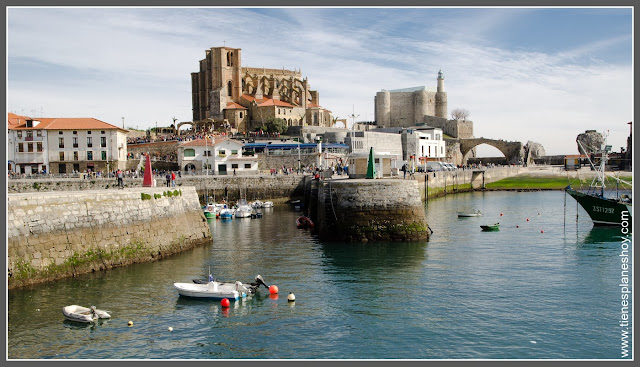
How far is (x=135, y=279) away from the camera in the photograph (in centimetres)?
2238

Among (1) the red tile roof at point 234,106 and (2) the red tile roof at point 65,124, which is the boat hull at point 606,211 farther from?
(1) the red tile roof at point 234,106

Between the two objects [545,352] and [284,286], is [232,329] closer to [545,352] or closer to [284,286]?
[284,286]

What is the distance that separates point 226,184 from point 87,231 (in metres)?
35.6

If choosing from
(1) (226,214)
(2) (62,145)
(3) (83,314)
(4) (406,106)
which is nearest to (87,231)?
(3) (83,314)

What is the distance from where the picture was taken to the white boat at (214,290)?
19.8m

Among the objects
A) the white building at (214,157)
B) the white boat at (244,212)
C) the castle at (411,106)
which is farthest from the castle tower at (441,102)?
the white boat at (244,212)

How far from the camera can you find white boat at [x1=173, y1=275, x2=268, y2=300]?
1981 centimetres

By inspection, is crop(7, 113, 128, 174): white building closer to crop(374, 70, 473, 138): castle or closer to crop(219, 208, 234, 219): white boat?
crop(219, 208, 234, 219): white boat

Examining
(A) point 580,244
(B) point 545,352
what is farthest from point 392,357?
(A) point 580,244

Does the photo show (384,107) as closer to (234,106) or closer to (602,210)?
(234,106)

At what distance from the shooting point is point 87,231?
907 inches

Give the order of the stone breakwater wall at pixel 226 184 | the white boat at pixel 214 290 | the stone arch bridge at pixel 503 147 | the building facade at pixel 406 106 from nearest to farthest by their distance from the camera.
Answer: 1. the white boat at pixel 214 290
2. the stone breakwater wall at pixel 226 184
3. the stone arch bridge at pixel 503 147
4. the building facade at pixel 406 106

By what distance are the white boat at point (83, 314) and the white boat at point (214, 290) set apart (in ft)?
10.00

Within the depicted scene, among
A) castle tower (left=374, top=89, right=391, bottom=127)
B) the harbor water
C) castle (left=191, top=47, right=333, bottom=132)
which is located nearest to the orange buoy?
the harbor water
